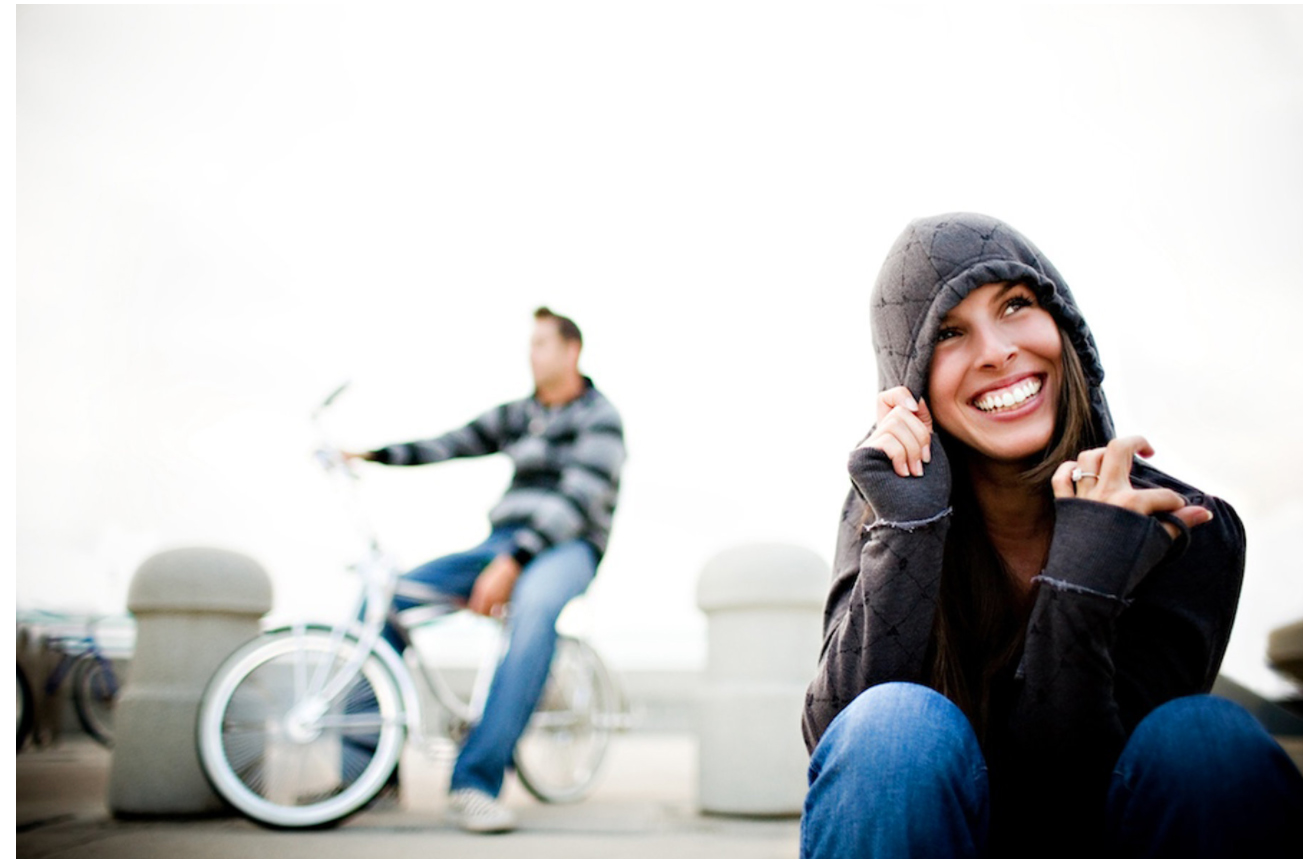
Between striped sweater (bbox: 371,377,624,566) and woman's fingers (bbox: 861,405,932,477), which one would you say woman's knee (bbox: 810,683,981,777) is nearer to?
woman's fingers (bbox: 861,405,932,477)

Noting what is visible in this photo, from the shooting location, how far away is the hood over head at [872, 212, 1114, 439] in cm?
138

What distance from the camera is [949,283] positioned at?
1.38 metres

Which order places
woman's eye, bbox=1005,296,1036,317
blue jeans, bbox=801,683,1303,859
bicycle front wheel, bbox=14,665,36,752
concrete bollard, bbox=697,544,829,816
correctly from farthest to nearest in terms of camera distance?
bicycle front wheel, bbox=14,665,36,752, concrete bollard, bbox=697,544,829,816, woman's eye, bbox=1005,296,1036,317, blue jeans, bbox=801,683,1303,859

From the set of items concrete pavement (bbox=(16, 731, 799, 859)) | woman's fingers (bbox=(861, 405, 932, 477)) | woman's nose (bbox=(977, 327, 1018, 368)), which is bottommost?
concrete pavement (bbox=(16, 731, 799, 859))

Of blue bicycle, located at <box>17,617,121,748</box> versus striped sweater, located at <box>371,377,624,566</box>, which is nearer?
striped sweater, located at <box>371,377,624,566</box>

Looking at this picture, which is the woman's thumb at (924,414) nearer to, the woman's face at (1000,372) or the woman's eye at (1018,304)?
the woman's face at (1000,372)

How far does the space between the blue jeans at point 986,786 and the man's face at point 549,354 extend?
238 centimetres

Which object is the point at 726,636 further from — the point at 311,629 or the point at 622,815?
the point at 311,629

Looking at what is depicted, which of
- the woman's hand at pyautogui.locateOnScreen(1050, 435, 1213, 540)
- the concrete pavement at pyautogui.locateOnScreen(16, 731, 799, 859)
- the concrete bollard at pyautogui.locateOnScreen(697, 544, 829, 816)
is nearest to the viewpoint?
the woman's hand at pyautogui.locateOnScreen(1050, 435, 1213, 540)

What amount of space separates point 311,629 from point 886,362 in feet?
7.00

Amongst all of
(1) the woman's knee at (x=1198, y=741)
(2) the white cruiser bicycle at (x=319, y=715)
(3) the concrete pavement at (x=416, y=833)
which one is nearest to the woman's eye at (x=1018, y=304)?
(1) the woman's knee at (x=1198, y=741)

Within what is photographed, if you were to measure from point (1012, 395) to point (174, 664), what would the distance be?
266 cm

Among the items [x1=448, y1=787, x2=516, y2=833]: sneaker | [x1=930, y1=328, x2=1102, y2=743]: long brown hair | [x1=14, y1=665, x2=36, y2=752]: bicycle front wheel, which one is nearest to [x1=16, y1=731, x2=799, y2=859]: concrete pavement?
[x1=448, y1=787, x2=516, y2=833]: sneaker

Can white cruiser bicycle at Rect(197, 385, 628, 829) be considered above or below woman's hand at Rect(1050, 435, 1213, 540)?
below
